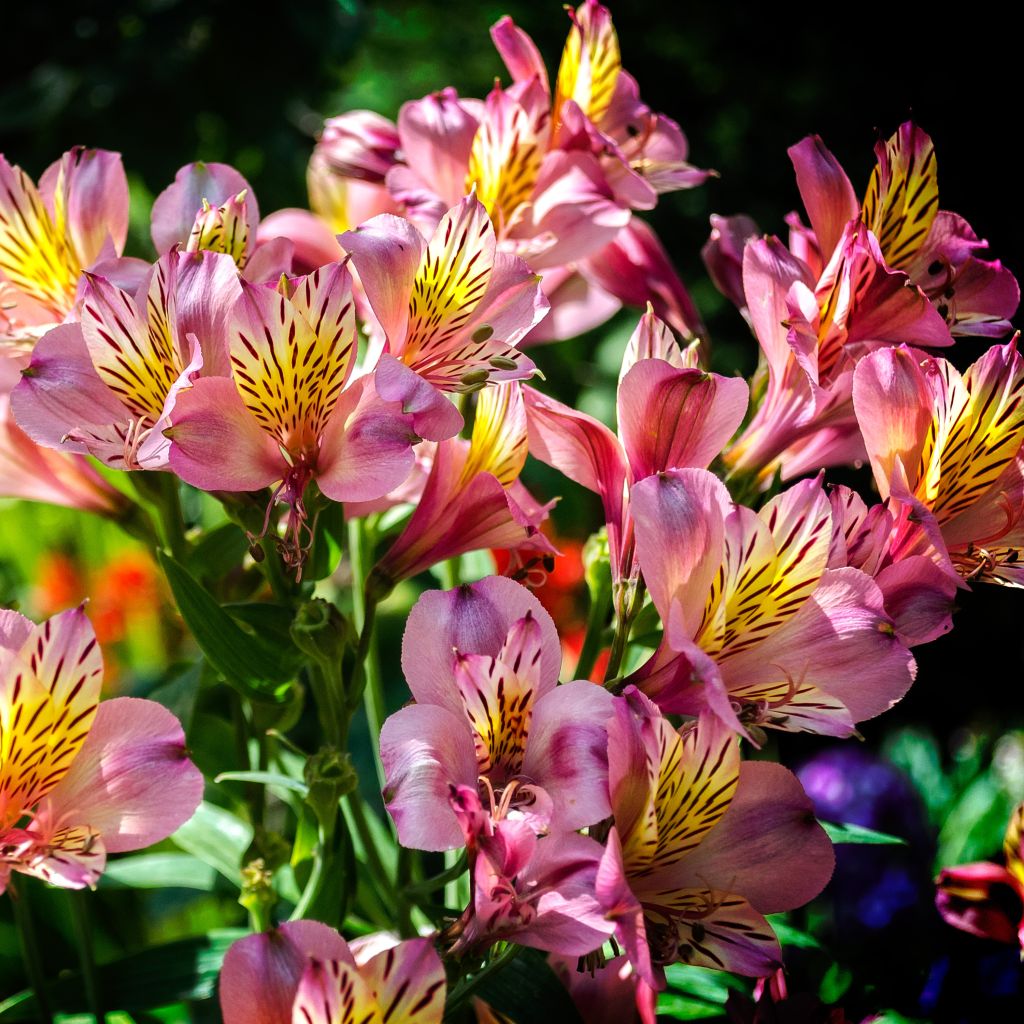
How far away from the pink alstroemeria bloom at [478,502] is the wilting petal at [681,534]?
6cm

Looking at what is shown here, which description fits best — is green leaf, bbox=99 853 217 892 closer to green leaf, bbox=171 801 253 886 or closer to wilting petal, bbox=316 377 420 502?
green leaf, bbox=171 801 253 886

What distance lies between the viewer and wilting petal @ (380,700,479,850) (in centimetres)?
33

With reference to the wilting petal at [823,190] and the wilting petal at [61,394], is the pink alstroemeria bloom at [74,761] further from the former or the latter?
the wilting petal at [823,190]

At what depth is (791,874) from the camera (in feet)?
1.24

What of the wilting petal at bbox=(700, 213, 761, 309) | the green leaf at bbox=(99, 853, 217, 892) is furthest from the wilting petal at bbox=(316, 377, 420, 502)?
the green leaf at bbox=(99, 853, 217, 892)

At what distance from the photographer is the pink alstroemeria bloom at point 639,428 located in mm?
390

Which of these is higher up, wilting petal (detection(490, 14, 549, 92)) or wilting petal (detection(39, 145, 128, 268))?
wilting petal (detection(490, 14, 549, 92))

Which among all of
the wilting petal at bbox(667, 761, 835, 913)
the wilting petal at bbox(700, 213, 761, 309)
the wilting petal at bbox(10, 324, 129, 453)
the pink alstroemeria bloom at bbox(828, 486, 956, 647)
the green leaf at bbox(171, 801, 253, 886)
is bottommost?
the green leaf at bbox(171, 801, 253, 886)

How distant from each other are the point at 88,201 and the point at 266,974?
31cm

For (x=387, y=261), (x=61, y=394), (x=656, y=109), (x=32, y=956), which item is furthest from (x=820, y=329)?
(x=656, y=109)

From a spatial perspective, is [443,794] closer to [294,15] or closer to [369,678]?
[369,678]

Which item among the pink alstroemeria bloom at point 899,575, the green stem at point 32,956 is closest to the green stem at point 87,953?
the green stem at point 32,956

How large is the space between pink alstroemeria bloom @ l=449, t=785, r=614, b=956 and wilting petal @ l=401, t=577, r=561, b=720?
4 cm

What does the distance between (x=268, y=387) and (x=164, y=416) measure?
4 cm
